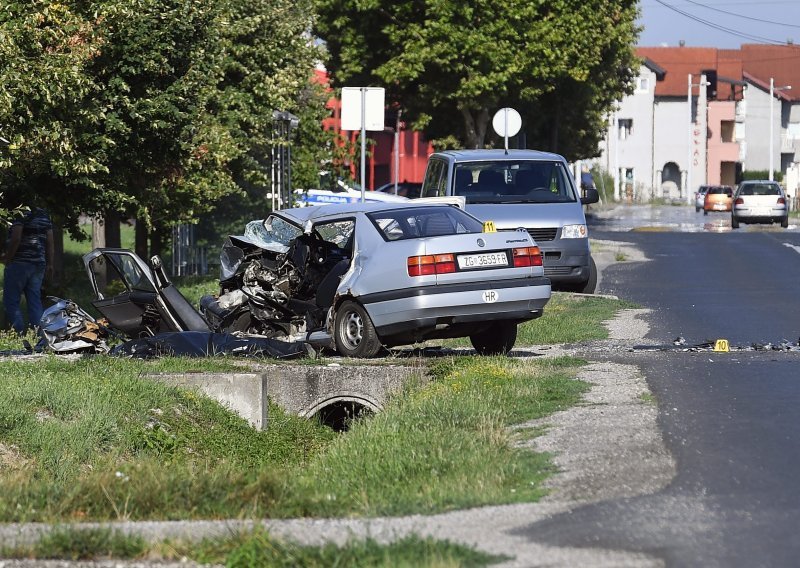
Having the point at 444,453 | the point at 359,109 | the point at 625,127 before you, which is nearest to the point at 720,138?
the point at 625,127

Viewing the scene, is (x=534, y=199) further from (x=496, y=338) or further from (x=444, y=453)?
(x=444, y=453)

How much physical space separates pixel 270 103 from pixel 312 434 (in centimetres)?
1564

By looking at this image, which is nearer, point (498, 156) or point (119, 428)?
point (119, 428)

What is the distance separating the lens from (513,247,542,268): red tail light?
13281 mm

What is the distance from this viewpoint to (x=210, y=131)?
2192cm

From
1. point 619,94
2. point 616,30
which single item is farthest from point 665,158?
point 616,30

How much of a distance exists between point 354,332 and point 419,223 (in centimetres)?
112

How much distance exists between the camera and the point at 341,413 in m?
13.9

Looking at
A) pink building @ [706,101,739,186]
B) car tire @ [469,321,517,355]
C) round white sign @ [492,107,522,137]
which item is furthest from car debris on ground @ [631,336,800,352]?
pink building @ [706,101,739,186]

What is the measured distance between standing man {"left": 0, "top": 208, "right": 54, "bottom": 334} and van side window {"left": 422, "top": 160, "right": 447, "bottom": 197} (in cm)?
612

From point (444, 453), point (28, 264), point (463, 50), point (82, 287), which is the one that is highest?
point (463, 50)

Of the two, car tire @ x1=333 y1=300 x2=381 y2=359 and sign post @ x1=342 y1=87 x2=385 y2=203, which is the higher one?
sign post @ x1=342 y1=87 x2=385 y2=203

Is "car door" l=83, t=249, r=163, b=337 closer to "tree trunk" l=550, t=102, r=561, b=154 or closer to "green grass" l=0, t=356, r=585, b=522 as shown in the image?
"green grass" l=0, t=356, r=585, b=522

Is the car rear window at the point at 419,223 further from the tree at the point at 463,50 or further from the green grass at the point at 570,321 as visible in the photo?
the tree at the point at 463,50
